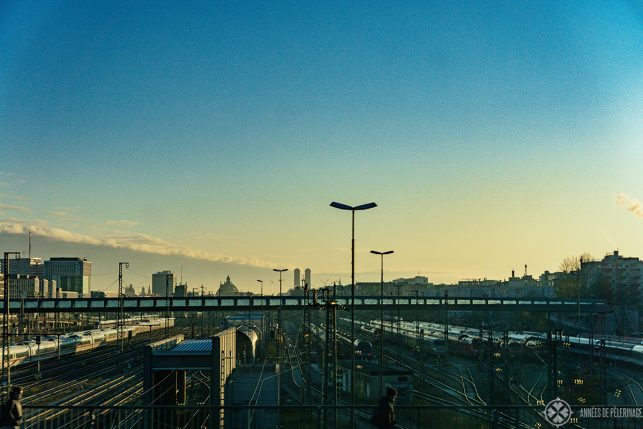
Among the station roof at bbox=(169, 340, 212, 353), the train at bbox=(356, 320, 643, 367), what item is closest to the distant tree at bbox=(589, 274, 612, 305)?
the train at bbox=(356, 320, 643, 367)

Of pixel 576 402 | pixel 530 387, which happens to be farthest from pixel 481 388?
pixel 576 402

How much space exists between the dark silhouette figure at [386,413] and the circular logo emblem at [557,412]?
5676 millimetres

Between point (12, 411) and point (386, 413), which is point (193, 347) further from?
point (386, 413)

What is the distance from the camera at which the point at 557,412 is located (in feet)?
62.7

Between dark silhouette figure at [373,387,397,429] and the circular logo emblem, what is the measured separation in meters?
5.68

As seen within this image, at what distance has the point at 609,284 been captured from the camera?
555 feet

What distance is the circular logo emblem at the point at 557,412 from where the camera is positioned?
19000mm

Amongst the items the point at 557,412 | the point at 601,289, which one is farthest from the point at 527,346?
the point at 601,289

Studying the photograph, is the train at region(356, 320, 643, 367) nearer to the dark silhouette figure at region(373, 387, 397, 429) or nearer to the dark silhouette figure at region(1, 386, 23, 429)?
the dark silhouette figure at region(373, 387, 397, 429)

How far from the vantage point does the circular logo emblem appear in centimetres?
1900

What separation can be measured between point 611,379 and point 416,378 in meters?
20.2

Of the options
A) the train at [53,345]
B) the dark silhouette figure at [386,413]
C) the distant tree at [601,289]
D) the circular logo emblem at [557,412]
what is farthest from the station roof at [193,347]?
the distant tree at [601,289]

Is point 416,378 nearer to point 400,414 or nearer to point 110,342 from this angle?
point 400,414

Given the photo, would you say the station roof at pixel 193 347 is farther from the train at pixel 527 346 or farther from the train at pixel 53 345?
Result: the train at pixel 527 346
